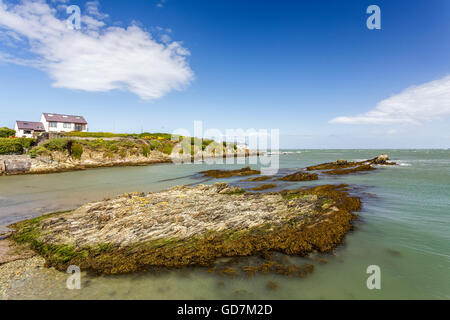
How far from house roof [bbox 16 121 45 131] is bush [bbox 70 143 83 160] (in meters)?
24.3

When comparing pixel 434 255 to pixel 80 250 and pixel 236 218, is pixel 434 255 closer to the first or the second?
pixel 236 218

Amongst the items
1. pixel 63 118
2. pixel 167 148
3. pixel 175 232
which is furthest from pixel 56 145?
pixel 175 232

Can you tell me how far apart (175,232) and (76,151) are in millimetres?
44980

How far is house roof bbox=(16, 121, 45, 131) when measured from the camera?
2106 inches

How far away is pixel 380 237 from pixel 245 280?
7009 millimetres

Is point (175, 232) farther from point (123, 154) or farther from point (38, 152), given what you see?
point (123, 154)

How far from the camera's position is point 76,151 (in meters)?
42.2

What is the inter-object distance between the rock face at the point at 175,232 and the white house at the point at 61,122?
6176cm

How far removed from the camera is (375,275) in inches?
251

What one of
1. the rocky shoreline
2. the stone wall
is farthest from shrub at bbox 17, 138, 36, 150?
the rocky shoreline

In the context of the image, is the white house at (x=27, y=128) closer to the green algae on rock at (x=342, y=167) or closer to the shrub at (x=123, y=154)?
the shrub at (x=123, y=154)

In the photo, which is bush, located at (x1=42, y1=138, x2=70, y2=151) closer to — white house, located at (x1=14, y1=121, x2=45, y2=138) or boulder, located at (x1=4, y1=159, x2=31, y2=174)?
boulder, located at (x1=4, y1=159, x2=31, y2=174)
